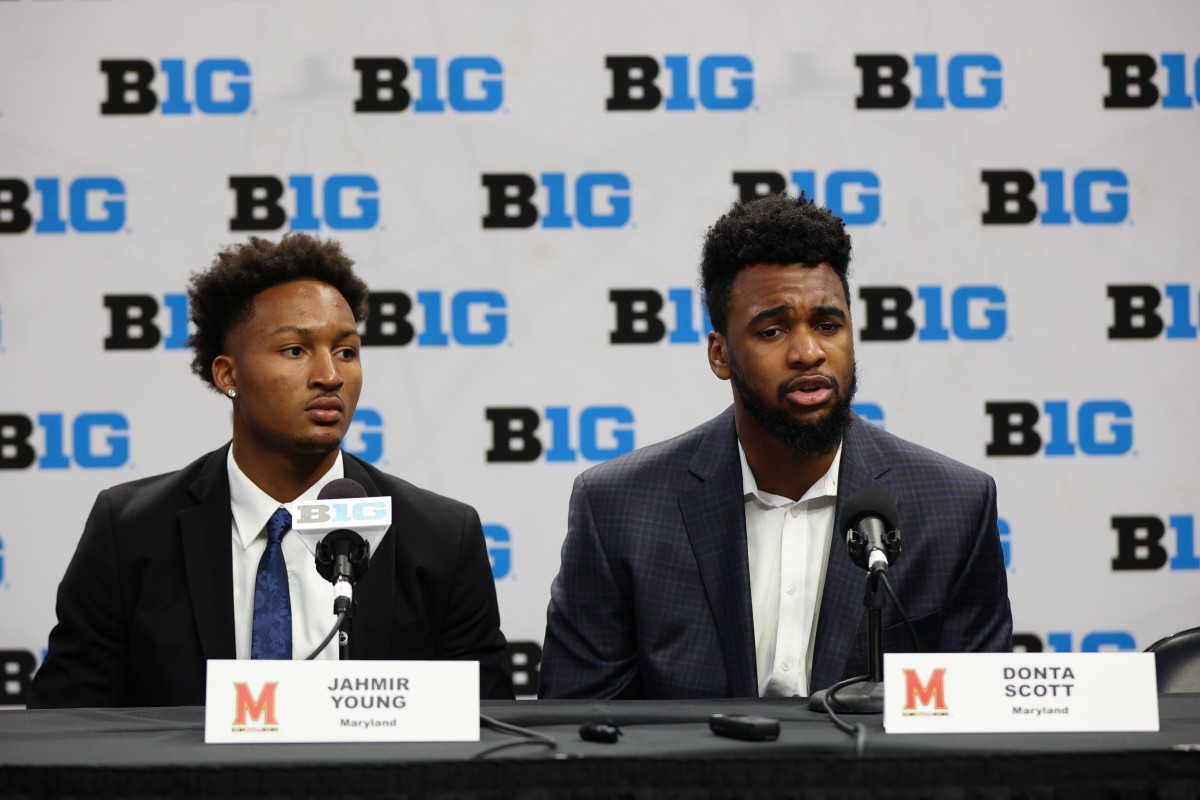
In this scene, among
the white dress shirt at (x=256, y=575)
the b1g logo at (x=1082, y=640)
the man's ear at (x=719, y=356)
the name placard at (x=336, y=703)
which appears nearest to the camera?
the name placard at (x=336, y=703)

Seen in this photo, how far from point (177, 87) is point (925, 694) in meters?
3.05

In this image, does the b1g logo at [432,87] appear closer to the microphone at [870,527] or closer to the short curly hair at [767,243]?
the short curly hair at [767,243]

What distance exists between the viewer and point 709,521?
242cm

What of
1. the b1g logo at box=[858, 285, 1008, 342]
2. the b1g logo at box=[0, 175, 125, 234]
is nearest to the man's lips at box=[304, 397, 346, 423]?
the b1g logo at box=[0, 175, 125, 234]

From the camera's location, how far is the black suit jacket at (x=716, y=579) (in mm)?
2279

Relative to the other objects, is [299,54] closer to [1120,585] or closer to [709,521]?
[709,521]

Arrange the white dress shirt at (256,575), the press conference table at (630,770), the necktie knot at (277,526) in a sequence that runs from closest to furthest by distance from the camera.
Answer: the press conference table at (630,770) → the white dress shirt at (256,575) → the necktie knot at (277,526)

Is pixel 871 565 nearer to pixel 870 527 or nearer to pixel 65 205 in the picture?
pixel 870 527

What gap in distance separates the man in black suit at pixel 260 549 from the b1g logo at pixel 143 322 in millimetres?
994

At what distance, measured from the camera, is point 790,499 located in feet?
8.16

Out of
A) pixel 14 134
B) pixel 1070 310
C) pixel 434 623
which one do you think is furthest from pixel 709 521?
pixel 14 134

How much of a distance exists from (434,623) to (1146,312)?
2493 mm

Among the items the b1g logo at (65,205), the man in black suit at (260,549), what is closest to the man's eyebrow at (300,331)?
the man in black suit at (260,549)

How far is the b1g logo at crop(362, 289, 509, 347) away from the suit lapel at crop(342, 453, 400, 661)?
1261 mm
